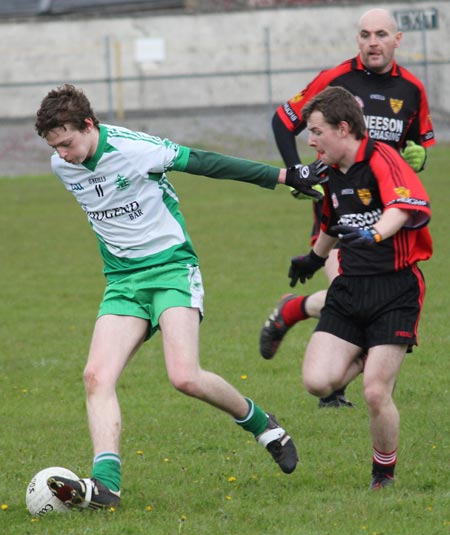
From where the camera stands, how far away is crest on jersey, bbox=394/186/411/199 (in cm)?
534

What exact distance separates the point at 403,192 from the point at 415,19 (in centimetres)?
2664

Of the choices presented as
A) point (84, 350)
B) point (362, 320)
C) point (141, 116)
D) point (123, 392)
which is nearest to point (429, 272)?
point (84, 350)

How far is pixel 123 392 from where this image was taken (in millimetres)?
8188

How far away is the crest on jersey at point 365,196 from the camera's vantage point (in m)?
5.55

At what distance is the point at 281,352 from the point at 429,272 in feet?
12.5

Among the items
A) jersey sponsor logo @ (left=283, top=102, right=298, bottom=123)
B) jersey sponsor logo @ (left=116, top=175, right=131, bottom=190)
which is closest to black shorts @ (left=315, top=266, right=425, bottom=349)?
jersey sponsor logo @ (left=116, top=175, right=131, bottom=190)

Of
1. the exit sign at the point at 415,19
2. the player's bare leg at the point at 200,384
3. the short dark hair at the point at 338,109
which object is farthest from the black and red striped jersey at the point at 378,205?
the exit sign at the point at 415,19

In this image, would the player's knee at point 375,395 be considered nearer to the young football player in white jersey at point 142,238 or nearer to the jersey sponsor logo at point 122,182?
the young football player in white jersey at point 142,238

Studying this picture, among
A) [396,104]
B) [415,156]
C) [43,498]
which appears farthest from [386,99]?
[43,498]

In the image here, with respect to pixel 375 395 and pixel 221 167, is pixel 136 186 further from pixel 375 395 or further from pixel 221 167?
pixel 375 395

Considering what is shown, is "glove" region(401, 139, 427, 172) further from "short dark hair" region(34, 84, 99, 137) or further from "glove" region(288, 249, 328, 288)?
"short dark hair" region(34, 84, 99, 137)

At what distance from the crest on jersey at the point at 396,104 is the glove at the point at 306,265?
1215 mm

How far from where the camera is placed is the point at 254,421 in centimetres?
588

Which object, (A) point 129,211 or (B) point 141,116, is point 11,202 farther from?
(A) point 129,211
